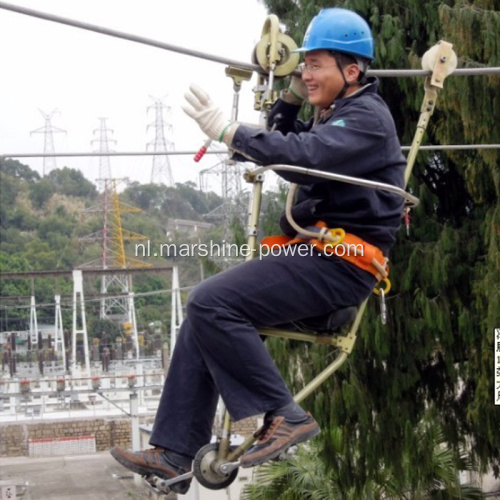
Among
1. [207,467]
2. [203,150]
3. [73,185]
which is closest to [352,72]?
[203,150]

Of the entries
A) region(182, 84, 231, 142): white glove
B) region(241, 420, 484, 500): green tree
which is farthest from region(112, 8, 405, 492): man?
region(241, 420, 484, 500): green tree

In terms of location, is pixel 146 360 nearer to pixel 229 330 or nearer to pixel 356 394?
pixel 356 394

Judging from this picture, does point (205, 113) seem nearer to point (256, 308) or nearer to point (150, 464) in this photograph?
point (256, 308)

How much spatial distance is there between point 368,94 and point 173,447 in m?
1.55

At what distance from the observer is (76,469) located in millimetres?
29391

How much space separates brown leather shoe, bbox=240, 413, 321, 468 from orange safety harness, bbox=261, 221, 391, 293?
2.02ft

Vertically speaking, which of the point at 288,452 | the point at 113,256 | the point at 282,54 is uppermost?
the point at 282,54

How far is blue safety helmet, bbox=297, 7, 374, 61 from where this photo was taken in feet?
14.2

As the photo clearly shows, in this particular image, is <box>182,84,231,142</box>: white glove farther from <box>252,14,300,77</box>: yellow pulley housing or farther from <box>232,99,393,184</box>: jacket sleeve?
<box>252,14,300,77</box>: yellow pulley housing

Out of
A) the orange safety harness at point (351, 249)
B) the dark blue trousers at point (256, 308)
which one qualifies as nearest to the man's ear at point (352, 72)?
the orange safety harness at point (351, 249)

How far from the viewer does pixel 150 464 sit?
14.6ft

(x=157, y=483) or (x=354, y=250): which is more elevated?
(x=354, y=250)

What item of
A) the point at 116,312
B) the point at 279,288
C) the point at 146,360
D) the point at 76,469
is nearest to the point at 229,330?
the point at 279,288

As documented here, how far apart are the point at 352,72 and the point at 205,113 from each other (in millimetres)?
654
